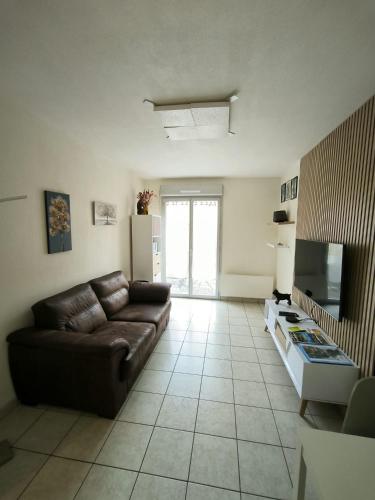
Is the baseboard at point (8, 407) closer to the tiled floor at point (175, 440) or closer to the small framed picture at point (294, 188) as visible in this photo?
the tiled floor at point (175, 440)

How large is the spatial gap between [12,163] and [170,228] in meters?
3.16

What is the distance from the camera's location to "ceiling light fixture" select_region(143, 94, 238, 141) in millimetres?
1760

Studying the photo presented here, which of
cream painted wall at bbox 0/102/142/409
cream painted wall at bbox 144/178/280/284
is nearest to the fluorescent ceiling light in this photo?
cream painted wall at bbox 0/102/142/409

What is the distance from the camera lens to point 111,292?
2.95 metres

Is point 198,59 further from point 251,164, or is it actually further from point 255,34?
point 251,164

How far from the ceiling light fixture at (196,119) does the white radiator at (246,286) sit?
2889 mm

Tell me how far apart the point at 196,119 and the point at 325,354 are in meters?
2.33

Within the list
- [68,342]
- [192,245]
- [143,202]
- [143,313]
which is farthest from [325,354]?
[143,202]

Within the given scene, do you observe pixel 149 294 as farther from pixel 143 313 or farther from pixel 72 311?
pixel 72 311

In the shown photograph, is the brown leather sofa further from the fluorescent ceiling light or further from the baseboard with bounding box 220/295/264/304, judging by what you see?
the baseboard with bounding box 220/295/264/304

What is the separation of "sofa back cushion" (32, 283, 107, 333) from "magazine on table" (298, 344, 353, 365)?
2.10 meters

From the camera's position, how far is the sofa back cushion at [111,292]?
2.75 metres

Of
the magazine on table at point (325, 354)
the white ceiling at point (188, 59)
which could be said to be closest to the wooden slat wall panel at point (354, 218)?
the magazine on table at point (325, 354)

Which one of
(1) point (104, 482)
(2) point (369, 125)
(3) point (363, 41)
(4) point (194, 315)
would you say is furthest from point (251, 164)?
(1) point (104, 482)
